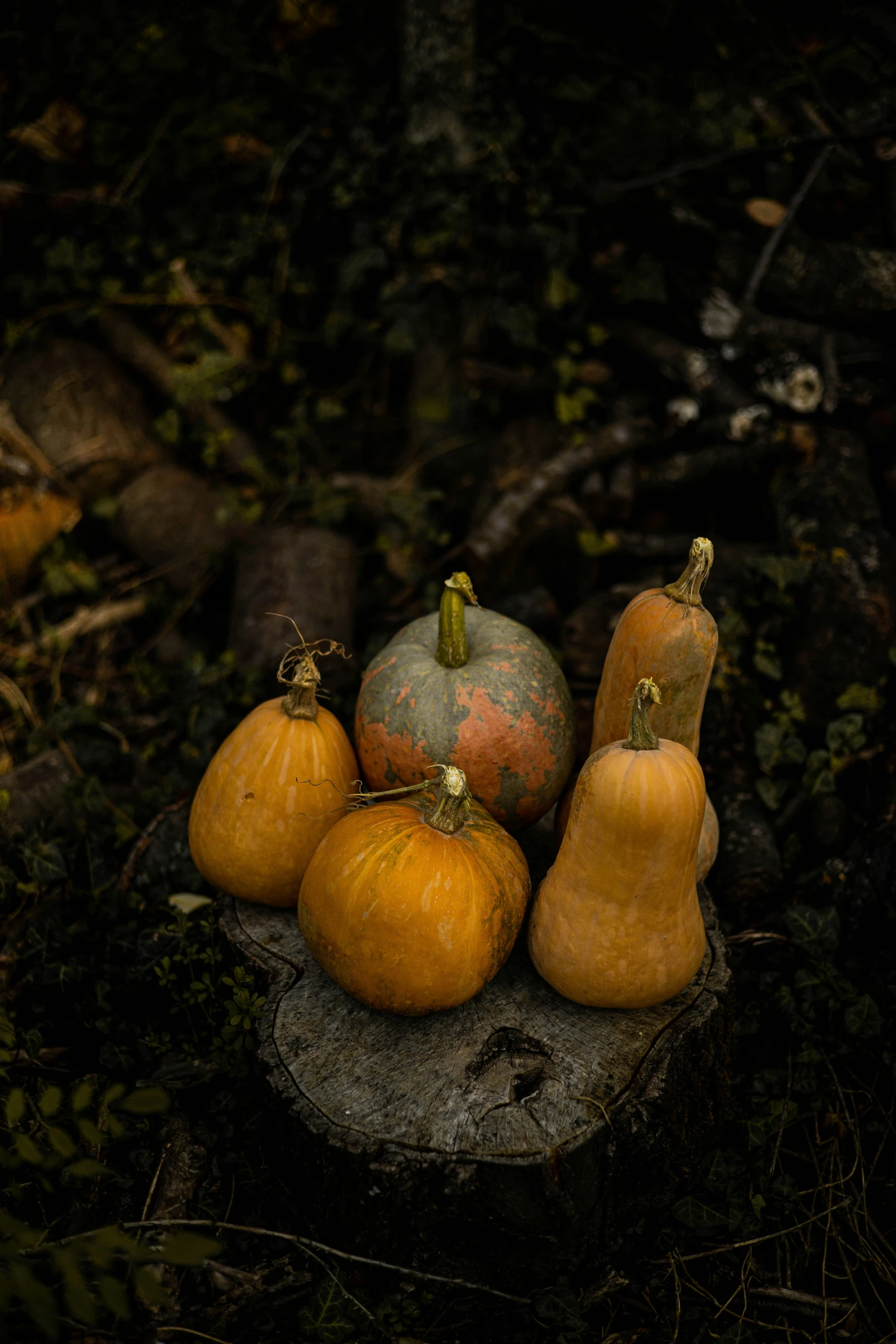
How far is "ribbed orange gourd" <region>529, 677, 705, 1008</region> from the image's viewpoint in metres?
1.95

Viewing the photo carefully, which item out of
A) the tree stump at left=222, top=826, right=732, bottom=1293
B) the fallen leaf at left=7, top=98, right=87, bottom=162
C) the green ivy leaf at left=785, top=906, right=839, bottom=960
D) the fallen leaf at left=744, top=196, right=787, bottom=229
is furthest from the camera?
the fallen leaf at left=7, top=98, right=87, bottom=162

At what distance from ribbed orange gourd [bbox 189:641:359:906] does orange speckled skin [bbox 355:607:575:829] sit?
0.17 m

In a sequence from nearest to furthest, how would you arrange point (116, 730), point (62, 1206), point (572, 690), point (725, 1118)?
1. point (62, 1206)
2. point (725, 1118)
3. point (572, 690)
4. point (116, 730)

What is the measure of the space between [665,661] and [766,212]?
3.09 meters

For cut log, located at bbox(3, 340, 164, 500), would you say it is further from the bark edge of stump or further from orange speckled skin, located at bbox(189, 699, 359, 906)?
the bark edge of stump

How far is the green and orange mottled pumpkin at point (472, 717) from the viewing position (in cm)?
242

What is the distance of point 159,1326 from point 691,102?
5.64 m

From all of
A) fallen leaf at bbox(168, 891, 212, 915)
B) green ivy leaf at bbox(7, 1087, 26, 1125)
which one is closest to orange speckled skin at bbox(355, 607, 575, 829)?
fallen leaf at bbox(168, 891, 212, 915)

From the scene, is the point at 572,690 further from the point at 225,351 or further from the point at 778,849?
the point at 225,351

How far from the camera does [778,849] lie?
3.10 m

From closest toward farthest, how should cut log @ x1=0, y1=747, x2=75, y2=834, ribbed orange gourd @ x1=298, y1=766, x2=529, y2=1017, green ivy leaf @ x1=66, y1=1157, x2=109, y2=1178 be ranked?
1. green ivy leaf @ x1=66, y1=1157, x2=109, y2=1178
2. ribbed orange gourd @ x1=298, y1=766, x2=529, y2=1017
3. cut log @ x1=0, y1=747, x2=75, y2=834

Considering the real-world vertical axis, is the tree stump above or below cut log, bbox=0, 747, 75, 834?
above

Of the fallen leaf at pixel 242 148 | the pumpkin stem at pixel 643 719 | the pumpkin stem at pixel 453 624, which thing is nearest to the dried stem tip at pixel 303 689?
the pumpkin stem at pixel 453 624

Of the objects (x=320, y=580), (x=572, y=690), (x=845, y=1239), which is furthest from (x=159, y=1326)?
(x=320, y=580)
